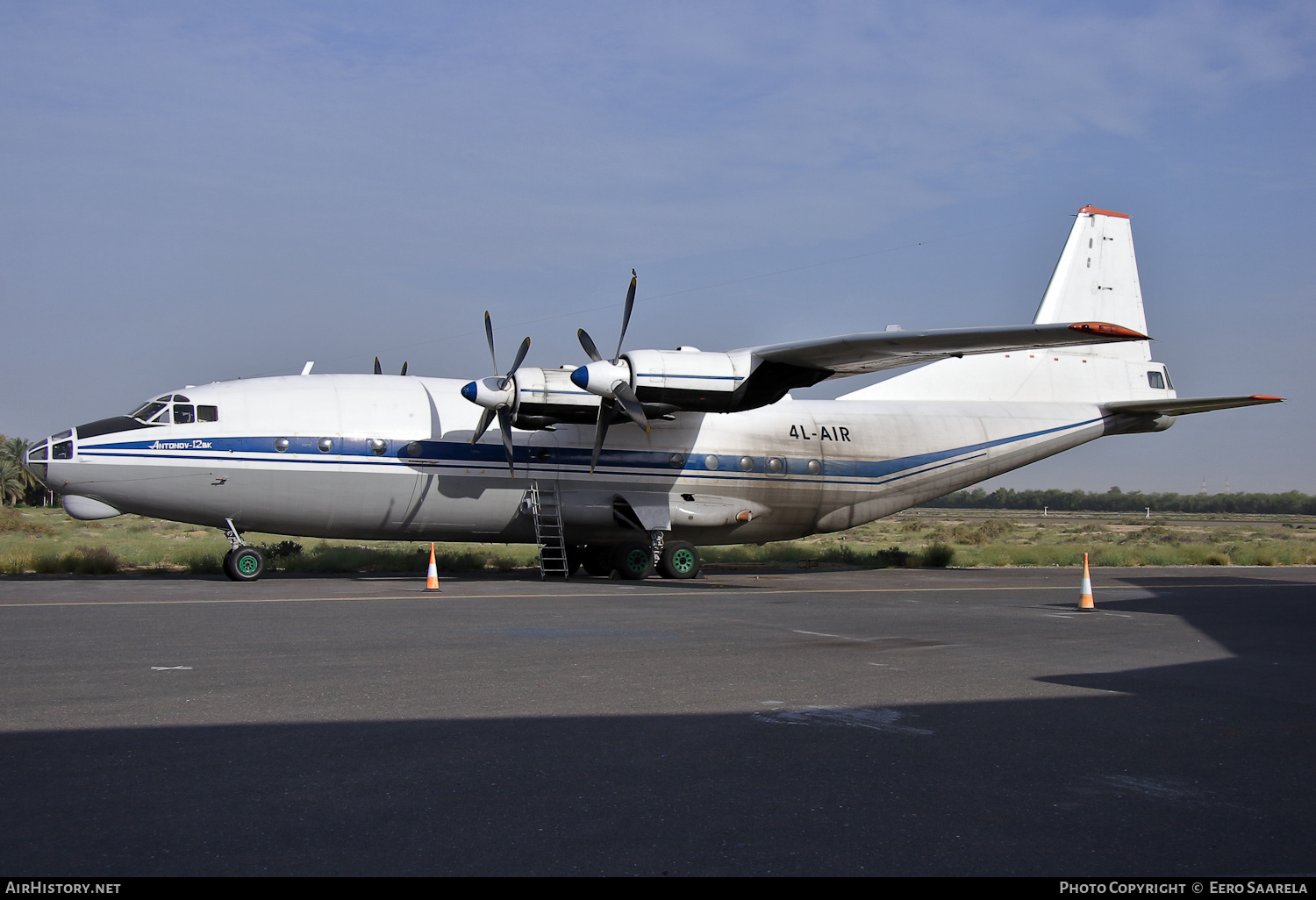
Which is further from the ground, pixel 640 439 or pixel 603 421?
pixel 603 421

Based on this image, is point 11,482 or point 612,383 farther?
point 11,482

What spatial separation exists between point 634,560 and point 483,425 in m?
4.96

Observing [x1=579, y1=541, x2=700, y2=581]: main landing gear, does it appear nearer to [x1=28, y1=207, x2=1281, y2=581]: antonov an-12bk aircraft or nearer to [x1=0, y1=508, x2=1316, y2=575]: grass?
[x1=28, y1=207, x2=1281, y2=581]: antonov an-12bk aircraft

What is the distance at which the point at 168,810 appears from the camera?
5078 mm

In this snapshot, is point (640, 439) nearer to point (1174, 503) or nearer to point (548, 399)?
point (548, 399)

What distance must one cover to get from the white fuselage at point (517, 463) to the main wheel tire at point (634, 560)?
0.38 meters

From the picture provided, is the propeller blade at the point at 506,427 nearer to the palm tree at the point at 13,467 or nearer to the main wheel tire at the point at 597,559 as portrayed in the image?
the main wheel tire at the point at 597,559

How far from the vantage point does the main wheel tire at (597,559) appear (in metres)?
25.0

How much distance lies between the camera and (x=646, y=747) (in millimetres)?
6609

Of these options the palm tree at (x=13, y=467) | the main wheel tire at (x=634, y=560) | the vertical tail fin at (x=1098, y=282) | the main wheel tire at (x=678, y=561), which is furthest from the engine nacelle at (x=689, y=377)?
the palm tree at (x=13, y=467)

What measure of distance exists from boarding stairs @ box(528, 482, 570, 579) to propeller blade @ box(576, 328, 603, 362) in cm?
316

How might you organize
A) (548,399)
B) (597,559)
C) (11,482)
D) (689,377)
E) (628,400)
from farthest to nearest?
(11,482) → (597,559) → (548,399) → (689,377) → (628,400)

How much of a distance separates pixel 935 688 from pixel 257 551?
52.1ft

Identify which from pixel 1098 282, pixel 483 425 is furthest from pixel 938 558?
pixel 483 425
